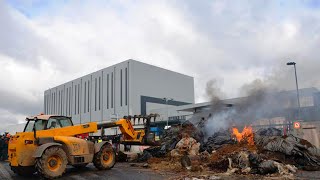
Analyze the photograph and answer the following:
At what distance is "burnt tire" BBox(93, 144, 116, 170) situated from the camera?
40.7 ft

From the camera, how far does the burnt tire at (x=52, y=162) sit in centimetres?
996

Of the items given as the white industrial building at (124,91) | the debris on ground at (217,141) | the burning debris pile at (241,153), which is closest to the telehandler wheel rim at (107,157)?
the burning debris pile at (241,153)

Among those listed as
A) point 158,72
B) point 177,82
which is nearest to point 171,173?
point 158,72

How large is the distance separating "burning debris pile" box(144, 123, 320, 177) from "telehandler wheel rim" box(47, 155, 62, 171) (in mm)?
4908

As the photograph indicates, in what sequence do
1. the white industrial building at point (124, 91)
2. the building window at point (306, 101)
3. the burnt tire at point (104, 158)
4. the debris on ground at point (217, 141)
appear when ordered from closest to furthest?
the burnt tire at point (104, 158), the debris on ground at point (217, 141), the building window at point (306, 101), the white industrial building at point (124, 91)

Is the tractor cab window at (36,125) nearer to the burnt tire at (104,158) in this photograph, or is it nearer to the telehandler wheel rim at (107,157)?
the burnt tire at (104,158)

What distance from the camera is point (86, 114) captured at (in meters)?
72.7

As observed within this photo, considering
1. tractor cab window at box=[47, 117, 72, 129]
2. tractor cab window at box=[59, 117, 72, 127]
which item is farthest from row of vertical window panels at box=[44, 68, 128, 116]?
tractor cab window at box=[47, 117, 72, 129]

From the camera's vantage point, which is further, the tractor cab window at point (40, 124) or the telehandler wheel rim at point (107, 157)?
the telehandler wheel rim at point (107, 157)

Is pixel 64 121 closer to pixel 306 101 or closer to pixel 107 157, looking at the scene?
pixel 107 157

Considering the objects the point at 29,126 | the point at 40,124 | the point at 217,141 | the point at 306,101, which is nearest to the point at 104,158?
the point at 40,124

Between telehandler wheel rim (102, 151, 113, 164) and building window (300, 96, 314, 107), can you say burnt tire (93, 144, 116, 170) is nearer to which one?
telehandler wheel rim (102, 151, 113, 164)

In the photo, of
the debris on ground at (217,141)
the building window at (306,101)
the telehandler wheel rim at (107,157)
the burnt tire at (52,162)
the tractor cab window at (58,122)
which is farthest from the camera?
the building window at (306,101)

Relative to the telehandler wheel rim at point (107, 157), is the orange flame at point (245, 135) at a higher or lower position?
higher
